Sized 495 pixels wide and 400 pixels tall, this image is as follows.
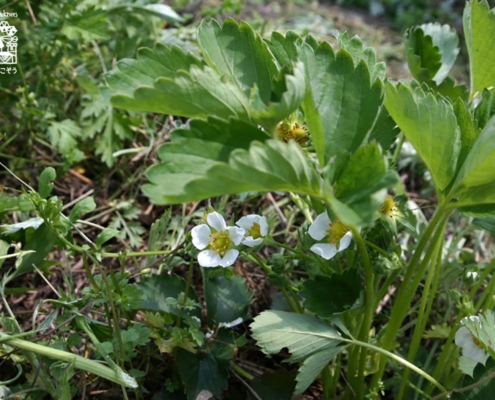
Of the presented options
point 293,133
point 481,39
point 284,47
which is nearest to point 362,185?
point 293,133

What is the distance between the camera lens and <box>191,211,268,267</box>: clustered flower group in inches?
41.3

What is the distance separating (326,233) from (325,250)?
1.3 inches

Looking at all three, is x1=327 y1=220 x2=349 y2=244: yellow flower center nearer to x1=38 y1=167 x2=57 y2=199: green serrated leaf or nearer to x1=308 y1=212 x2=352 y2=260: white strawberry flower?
x1=308 y1=212 x2=352 y2=260: white strawberry flower

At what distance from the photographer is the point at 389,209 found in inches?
40.9

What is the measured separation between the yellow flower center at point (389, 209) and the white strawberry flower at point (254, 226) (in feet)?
0.73

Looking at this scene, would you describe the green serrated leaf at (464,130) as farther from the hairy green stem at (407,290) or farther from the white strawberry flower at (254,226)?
the white strawberry flower at (254,226)

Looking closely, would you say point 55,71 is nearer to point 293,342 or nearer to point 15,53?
point 15,53

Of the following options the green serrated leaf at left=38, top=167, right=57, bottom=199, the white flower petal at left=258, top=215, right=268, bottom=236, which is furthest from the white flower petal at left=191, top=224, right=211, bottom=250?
the green serrated leaf at left=38, top=167, right=57, bottom=199

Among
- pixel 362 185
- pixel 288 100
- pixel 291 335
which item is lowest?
pixel 291 335

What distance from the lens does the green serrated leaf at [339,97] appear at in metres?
0.92

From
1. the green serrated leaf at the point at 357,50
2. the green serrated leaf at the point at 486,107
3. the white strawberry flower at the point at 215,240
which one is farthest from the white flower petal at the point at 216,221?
the green serrated leaf at the point at 486,107

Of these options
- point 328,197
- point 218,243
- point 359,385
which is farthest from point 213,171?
point 359,385

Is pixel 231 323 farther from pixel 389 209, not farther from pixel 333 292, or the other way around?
pixel 389 209

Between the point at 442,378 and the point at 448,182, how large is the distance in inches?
23.8
